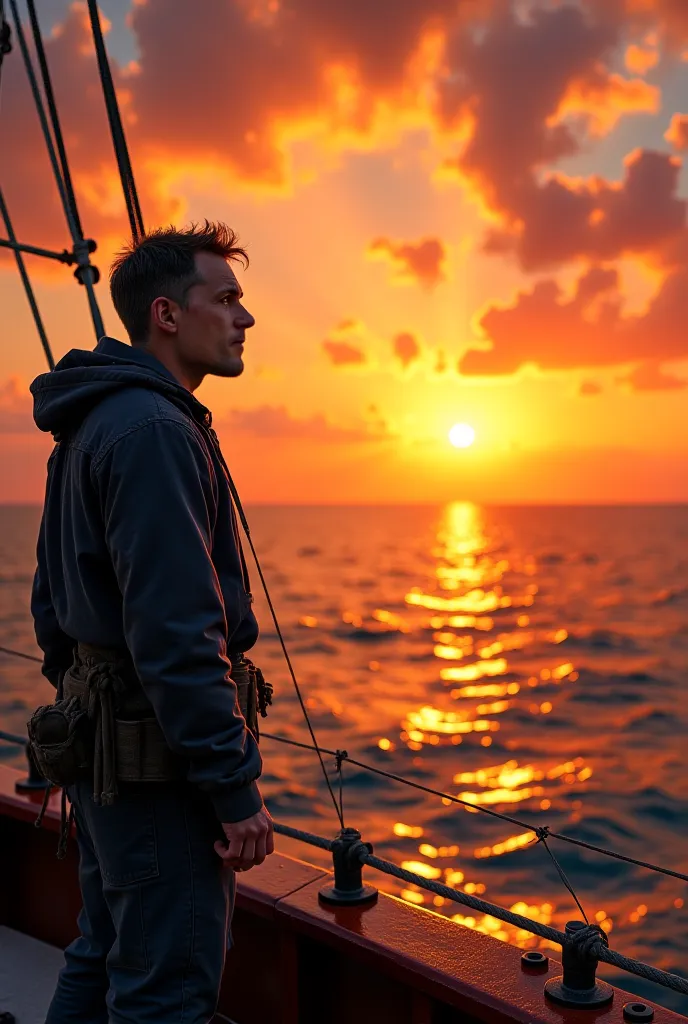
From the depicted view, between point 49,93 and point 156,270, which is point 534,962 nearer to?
point 156,270

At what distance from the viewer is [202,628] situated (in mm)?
1767

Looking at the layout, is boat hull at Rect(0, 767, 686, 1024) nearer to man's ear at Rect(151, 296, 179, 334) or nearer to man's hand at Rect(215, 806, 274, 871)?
man's hand at Rect(215, 806, 274, 871)

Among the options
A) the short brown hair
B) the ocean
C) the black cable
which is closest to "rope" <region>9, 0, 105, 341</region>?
the black cable

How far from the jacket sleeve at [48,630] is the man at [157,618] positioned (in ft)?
0.14

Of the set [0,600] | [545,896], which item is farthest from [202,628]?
[0,600]

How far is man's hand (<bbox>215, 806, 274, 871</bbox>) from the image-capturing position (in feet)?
6.12

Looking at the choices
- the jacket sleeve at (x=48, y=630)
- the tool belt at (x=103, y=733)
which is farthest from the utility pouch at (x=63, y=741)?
the jacket sleeve at (x=48, y=630)

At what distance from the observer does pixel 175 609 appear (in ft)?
5.77

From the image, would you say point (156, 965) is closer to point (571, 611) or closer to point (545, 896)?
point (545, 896)

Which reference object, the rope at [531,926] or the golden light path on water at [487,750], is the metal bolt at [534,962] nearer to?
the rope at [531,926]

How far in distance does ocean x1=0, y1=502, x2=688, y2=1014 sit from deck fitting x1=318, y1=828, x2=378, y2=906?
4.79 metres

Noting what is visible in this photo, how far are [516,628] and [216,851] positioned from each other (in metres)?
35.1

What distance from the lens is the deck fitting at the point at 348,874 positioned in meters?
2.81

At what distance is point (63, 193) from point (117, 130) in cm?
38
